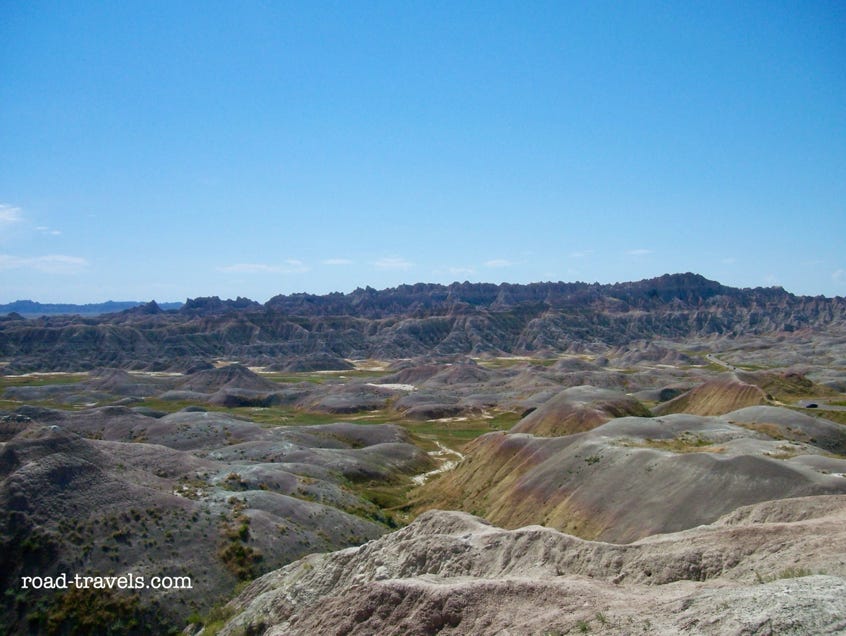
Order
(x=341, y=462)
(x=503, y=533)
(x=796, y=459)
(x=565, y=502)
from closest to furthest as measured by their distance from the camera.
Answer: (x=503, y=533) < (x=796, y=459) < (x=565, y=502) < (x=341, y=462)

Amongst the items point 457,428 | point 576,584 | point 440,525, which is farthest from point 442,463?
point 576,584

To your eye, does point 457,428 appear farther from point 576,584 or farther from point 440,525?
point 576,584

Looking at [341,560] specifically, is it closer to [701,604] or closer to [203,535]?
[203,535]

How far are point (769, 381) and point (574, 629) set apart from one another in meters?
102

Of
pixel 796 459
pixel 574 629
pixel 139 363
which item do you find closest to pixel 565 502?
pixel 796 459

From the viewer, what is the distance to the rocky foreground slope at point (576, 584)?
11.3 m

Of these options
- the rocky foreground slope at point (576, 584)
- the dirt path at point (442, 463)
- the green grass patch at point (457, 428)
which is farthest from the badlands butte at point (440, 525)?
the green grass patch at point (457, 428)

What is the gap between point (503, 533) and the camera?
66.9 feet

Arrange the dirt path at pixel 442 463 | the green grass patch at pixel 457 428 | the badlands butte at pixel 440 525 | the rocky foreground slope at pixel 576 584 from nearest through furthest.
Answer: the rocky foreground slope at pixel 576 584
the badlands butte at pixel 440 525
the dirt path at pixel 442 463
the green grass patch at pixel 457 428

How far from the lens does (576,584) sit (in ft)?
48.2

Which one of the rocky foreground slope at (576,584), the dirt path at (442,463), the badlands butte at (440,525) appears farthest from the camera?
the dirt path at (442,463)

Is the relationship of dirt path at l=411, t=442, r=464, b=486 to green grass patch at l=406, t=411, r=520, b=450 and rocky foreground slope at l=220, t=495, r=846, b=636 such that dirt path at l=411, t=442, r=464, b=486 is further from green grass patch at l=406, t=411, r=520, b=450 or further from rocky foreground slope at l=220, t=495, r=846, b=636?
rocky foreground slope at l=220, t=495, r=846, b=636

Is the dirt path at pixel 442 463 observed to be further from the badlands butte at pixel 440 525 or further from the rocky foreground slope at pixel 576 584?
the rocky foreground slope at pixel 576 584

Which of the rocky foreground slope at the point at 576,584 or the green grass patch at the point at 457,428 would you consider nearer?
the rocky foreground slope at the point at 576,584
